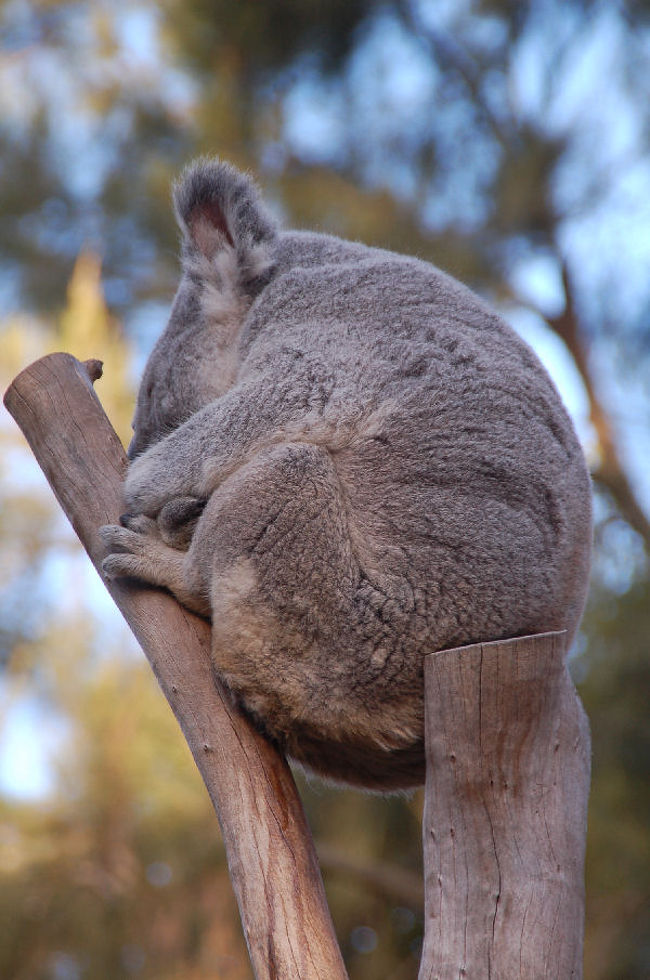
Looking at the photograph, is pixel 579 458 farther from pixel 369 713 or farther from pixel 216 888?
pixel 216 888

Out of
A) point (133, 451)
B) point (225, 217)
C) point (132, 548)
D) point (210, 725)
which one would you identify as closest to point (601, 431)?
point (225, 217)

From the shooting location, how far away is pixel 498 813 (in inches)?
88.7

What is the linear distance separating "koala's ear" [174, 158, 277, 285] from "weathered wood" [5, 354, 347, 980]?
23.5 inches

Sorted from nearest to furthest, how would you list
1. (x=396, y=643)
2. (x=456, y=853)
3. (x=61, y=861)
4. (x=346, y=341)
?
(x=456, y=853) < (x=396, y=643) < (x=346, y=341) < (x=61, y=861)

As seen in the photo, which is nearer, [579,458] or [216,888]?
[579,458]

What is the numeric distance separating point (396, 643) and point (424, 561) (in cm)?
21

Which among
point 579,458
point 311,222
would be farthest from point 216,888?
point 311,222

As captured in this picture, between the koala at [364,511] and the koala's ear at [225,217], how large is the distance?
0.29 metres

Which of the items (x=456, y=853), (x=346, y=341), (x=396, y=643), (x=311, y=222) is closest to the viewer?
(x=456, y=853)

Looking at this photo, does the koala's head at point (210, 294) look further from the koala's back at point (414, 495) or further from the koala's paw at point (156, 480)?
the koala's back at point (414, 495)

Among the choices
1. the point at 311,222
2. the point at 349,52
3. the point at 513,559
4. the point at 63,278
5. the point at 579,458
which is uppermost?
the point at 349,52

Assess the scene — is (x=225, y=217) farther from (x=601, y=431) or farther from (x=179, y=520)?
(x=601, y=431)

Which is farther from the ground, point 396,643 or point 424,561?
point 424,561

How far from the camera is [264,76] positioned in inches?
298
